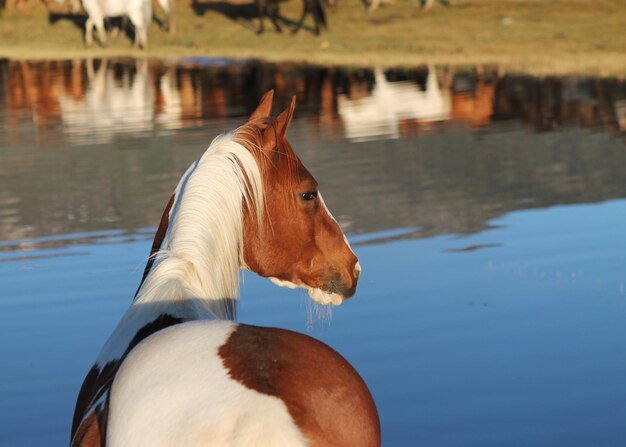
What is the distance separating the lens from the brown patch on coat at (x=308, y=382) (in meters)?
2.86

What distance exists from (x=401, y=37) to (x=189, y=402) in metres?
28.9

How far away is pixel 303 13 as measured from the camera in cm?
3619

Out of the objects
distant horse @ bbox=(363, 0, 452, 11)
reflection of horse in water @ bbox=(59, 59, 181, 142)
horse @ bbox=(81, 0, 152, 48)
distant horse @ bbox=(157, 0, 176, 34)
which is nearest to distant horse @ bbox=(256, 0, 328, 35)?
distant horse @ bbox=(363, 0, 452, 11)

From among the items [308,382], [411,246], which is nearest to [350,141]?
[411,246]

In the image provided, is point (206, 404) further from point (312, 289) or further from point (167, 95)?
point (167, 95)

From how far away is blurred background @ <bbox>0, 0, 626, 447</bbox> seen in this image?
6.27m

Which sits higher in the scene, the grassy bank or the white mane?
the white mane

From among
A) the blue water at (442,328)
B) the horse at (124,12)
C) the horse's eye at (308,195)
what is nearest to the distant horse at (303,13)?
the horse at (124,12)

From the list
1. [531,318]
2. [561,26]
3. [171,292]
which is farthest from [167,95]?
[171,292]

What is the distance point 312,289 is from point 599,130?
1195 centimetres

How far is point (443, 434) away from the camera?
18.2 feet

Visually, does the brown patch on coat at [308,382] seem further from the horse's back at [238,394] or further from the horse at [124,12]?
the horse at [124,12]

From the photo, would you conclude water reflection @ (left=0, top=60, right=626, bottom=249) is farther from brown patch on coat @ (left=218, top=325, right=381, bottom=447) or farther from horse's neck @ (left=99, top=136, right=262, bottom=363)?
brown patch on coat @ (left=218, top=325, right=381, bottom=447)

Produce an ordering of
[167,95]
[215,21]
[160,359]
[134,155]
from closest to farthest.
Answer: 1. [160,359]
2. [134,155]
3. [167,95]
4. [215,21]
